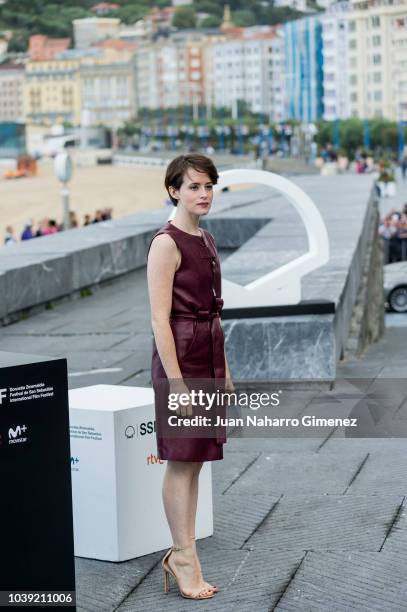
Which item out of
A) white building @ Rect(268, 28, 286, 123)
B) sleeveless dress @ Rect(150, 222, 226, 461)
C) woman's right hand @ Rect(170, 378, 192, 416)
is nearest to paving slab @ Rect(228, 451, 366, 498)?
sleeveless dress @ Rect(150, 222, 226, 461)

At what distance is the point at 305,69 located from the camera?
519ft

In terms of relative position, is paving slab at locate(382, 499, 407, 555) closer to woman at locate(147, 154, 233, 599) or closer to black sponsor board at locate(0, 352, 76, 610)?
woman at locate(147, 154, 233, 599)

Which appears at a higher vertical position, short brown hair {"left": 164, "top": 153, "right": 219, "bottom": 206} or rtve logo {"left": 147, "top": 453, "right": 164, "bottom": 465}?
short brown hair {"left": 164, "top": 153, "right": 219, "bottom": 206}

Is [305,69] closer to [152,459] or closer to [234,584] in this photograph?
[152,459]

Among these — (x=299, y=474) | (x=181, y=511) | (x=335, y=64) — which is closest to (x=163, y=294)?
(x=181, y=511)

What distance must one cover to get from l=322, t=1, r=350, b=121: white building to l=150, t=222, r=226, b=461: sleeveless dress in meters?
151

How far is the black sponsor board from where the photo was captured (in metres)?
3.41

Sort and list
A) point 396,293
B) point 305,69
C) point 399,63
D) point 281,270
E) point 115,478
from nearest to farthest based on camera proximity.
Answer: point 115,478
point 281,270
point 396,293
point 399,63
point 305,69

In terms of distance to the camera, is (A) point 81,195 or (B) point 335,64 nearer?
(A) point 81,195

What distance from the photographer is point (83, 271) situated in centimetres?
1162

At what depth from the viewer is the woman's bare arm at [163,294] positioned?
395cm

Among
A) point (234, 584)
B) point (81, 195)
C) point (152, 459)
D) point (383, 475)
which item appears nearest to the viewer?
point (234, 584)

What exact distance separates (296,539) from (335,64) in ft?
510

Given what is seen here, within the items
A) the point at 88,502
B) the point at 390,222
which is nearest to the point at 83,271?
the point at 88,502
